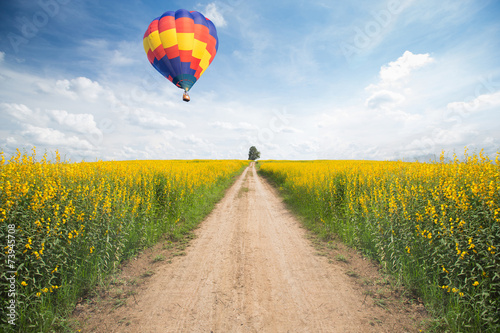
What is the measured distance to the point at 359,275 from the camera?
444cm

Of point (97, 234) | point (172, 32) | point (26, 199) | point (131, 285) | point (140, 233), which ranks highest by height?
point (172, 32)

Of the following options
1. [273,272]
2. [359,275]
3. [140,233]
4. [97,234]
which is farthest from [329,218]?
[97,234]

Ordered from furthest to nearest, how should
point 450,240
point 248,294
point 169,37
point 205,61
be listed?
1. point 205,61
2. point 169,37
3. point 248,294
4. point 450,240

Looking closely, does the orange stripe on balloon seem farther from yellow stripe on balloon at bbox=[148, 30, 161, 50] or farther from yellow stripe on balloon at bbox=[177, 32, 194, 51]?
yellow stripe on balloon at bbox=[148, 30, 161, 50]

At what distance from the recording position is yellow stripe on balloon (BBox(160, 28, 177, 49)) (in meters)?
11.1

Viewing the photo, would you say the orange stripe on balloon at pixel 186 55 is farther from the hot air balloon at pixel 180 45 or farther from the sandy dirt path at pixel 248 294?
the sandy dirt path at pixel 248 294

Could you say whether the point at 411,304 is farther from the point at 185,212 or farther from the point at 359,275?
the point at 185,212

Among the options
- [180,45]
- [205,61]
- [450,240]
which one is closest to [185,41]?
[180,45]

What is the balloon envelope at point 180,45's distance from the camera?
440 inches

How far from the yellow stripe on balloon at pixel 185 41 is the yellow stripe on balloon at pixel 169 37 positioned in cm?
Answer: 20

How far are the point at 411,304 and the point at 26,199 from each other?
6505 mm

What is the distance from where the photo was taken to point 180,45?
1119cm

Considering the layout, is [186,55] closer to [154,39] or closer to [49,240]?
[154,39]

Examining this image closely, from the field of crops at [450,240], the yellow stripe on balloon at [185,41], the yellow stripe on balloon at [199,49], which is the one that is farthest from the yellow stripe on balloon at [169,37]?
the field of crops at [450,240]
